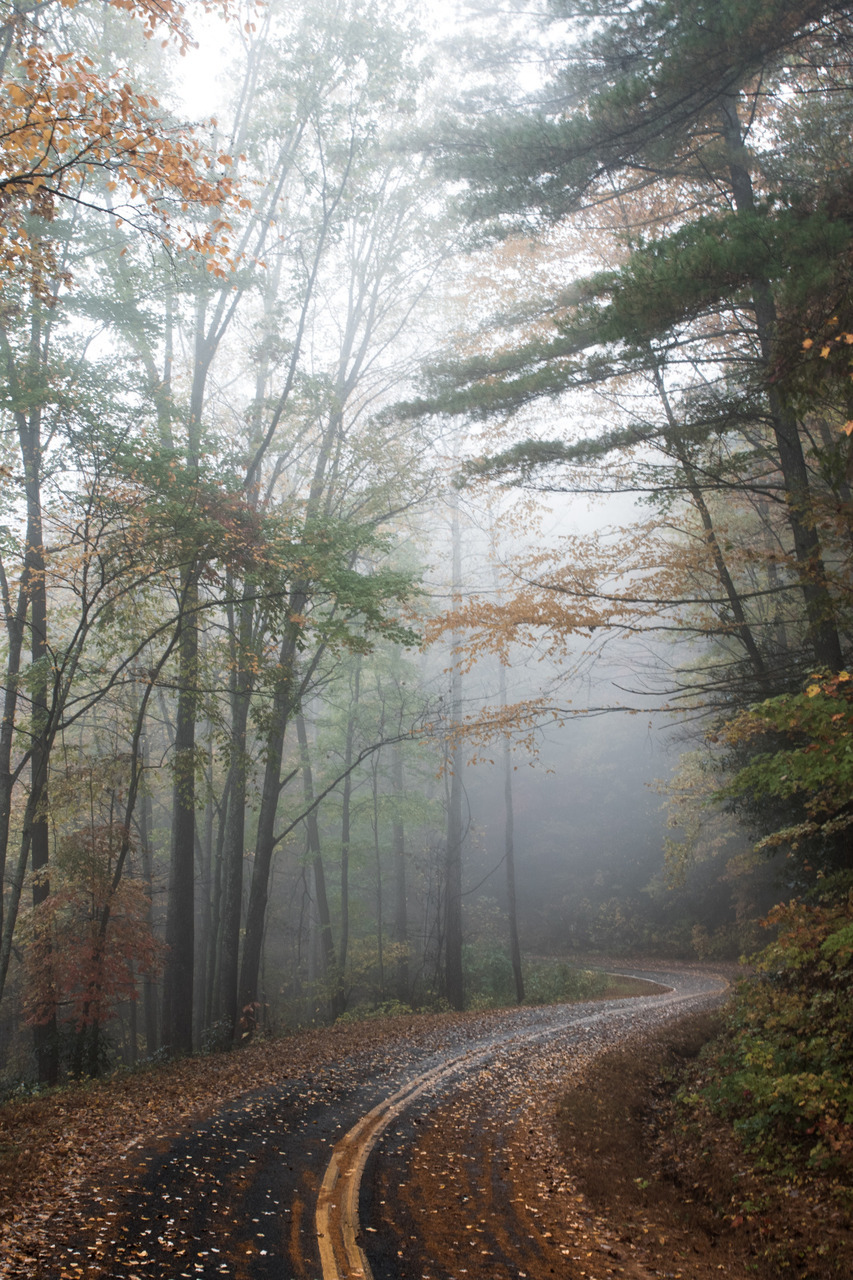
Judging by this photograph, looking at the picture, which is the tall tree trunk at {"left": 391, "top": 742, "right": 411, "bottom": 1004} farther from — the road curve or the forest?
the road curve

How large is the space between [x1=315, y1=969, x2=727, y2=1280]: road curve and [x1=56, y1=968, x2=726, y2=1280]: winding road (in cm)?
2

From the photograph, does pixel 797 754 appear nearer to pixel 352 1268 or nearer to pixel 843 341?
pixel 843 341

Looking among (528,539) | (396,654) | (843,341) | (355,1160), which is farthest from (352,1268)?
(528,539)

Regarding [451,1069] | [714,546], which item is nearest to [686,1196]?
[451,1069]

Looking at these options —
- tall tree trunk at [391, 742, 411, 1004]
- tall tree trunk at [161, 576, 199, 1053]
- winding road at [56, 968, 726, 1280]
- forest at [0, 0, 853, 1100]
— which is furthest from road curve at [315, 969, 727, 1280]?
tall tree trunk at [161, 576, 199, 1053]

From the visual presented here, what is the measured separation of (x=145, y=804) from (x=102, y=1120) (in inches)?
644

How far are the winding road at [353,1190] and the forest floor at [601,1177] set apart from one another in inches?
5.7

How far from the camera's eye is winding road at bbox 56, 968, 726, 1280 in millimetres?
4047

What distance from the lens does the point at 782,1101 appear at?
20.7 ft

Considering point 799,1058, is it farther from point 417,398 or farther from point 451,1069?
point 417,398

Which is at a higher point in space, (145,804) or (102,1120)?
(145,804)

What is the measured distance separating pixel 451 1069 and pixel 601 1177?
3.74m

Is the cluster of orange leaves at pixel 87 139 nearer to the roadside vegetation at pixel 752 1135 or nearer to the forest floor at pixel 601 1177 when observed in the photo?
the forest floor at pixel 601 1177

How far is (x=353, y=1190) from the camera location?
508cm
